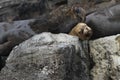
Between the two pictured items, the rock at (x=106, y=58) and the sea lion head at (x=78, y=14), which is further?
the sea lion head at (x=78, y=14)

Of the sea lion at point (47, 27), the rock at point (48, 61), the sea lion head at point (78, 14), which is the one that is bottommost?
the sea lion at point (47, 27)

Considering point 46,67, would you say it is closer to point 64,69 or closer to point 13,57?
point 64,69

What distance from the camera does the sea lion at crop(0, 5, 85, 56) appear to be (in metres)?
3.96

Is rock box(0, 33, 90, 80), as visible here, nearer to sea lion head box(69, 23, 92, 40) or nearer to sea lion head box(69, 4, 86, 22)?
sea lion head box(69, 23, 92, 40)

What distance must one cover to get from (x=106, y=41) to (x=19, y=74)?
99 centimetres

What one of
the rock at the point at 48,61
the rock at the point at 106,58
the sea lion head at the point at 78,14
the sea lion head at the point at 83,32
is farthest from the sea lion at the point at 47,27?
the rock at the point at 48,61

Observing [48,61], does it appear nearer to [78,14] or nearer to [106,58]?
[106,58]

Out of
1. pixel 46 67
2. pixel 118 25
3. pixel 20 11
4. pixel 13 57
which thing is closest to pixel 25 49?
pixel 13 57

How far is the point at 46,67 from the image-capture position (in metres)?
2.97

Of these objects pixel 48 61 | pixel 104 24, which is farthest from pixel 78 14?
pixel 48 61

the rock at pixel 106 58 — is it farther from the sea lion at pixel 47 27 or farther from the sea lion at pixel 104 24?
the sea lion at pixel 47 27

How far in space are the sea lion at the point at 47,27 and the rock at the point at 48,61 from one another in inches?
24.7

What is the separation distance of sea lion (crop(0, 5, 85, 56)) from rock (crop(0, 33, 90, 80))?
0.63m

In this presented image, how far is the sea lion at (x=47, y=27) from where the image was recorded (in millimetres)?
3957
